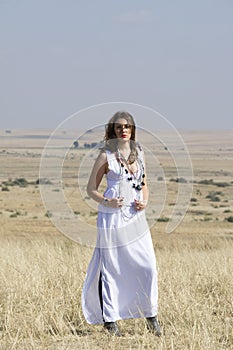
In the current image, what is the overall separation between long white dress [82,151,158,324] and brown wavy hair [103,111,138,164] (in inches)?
4.1

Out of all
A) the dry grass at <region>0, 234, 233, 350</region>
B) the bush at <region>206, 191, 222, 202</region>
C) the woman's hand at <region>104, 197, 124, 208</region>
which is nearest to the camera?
the dry grass at <region>0, 234, 233, 350</region>

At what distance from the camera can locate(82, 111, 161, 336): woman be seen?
19.5 feet

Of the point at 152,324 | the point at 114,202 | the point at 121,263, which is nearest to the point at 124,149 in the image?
the point at 114,202

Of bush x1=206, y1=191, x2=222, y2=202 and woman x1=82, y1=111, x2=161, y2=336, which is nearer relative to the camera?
woman x1=82, y1=111, x2=161, y2=336

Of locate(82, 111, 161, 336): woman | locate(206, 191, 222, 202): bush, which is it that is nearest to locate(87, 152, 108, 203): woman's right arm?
locate(82, 111, 161, 336): woman

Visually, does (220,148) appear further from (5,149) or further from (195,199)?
(195,199)

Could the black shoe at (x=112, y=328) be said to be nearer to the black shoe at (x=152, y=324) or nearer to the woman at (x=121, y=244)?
the woman at (x=121, y=244)

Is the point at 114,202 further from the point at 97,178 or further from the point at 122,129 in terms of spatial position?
the point at 122,129

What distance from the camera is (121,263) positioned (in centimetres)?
601

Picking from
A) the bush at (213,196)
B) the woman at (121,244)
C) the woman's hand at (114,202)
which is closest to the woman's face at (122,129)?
the woman at (121,244)

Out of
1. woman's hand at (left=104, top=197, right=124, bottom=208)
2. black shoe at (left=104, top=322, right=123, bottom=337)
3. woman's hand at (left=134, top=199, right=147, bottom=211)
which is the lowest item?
black shoe at (left=104, top=322, right=123, bottom=337)

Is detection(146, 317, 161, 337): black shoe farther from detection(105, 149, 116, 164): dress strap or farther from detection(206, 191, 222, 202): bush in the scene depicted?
detection(206, 191, 222, 202): bush

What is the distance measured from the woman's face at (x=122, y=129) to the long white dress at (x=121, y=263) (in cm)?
20

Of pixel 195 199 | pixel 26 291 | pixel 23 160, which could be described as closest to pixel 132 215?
pixel 26 291
